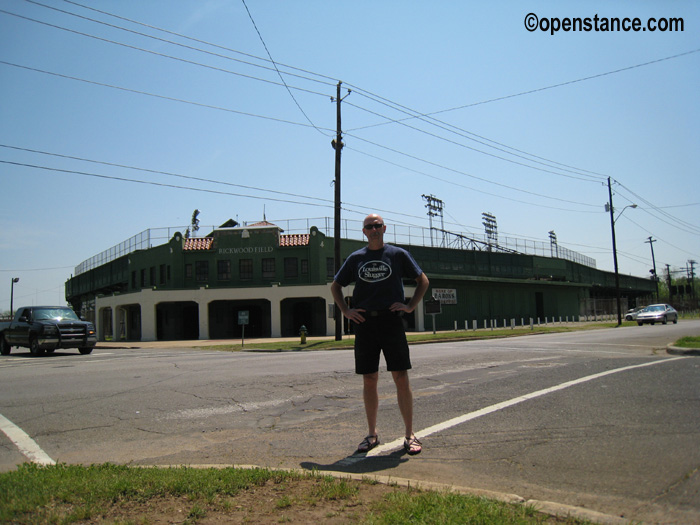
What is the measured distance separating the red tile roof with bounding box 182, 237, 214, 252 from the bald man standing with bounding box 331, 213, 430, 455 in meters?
36.3

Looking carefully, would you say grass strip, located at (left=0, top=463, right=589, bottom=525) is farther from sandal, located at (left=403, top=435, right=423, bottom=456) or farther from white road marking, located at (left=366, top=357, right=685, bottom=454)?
white road marking, located at (left=366, top=357, right=685, bottom=454)

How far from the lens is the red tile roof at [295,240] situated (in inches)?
1555

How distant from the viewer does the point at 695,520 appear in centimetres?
309

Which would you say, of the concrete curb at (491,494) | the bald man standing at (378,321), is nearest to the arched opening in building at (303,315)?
the bald man standing at (378,321)

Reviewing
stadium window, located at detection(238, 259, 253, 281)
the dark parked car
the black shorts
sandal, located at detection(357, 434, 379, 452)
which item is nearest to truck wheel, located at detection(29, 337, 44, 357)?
sandal, located at detection(357, 434, 379, 452)

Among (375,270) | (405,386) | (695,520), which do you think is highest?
(375,270)

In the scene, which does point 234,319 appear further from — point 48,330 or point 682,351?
point 682,351

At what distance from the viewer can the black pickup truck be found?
1972 cm

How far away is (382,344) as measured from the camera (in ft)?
15.6

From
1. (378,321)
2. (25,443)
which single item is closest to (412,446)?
(378,321)

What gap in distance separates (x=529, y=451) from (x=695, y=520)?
1540mm

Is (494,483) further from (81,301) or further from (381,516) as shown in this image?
(81,301)

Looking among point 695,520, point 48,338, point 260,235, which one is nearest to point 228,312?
point 260,235

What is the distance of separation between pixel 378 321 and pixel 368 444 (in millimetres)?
1084
